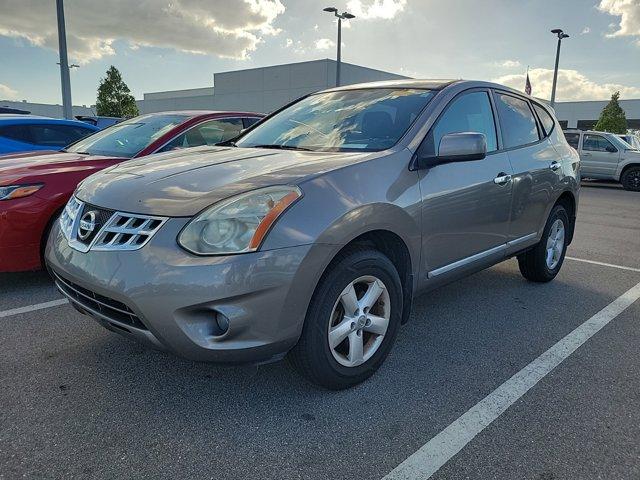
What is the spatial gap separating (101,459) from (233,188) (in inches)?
50.9

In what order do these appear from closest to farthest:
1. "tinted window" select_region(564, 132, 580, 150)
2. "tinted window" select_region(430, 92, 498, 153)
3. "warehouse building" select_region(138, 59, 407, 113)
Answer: "tinted window" select_region(430, 92, 498, 153) → "tinted window" select_region(564, 132, 580, 150) → "warehouse building" select_region(138, 59, 407, 113)

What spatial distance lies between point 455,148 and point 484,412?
1.44 m

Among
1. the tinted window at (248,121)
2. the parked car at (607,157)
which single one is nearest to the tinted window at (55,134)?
the tinted window at (248,121)

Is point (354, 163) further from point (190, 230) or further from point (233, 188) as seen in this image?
point (190, 230)

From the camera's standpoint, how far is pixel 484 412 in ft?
8.56

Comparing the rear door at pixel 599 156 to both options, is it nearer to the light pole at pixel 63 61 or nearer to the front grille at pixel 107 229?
the light pole at pixel 63 61

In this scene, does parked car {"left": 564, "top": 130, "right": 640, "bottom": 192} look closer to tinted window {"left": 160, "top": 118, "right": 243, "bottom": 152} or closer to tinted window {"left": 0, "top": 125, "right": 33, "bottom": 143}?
tinted window {"left": 160, "top": 118, "right": 243, "bottom": 152}

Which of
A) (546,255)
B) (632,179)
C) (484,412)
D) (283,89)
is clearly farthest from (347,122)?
(283,89)

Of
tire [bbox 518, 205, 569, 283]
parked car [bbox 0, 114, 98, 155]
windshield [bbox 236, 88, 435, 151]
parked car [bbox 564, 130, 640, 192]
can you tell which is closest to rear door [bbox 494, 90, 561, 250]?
tire [bbox 518, 205, 569, 283]

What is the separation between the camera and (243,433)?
2395 mm

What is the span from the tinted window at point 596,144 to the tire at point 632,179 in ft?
2.57

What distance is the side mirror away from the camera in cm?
297

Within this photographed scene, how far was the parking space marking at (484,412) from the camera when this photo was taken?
2184mm

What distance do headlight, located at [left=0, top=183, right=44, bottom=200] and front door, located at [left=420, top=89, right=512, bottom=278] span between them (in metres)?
2.95
